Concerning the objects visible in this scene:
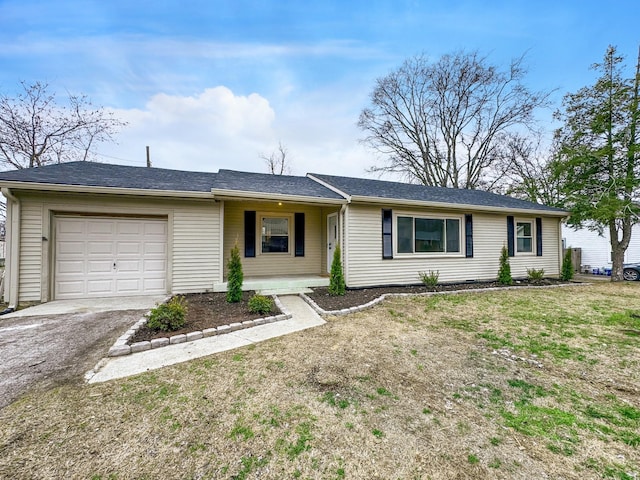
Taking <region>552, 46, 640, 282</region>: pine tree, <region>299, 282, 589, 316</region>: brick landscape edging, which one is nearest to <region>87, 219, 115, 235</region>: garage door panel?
<region>299, 282, 589, 316</region>: brick landscape edging

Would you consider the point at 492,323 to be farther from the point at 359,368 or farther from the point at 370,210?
the point at 370,210

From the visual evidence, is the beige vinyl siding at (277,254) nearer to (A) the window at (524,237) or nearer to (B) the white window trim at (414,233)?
(B) the white window trim at (414,233)

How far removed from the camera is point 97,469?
5.47 feet

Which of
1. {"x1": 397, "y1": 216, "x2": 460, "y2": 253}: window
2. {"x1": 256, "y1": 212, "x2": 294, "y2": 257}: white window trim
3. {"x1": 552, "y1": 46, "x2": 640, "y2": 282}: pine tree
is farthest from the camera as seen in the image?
{"x1": 552, "y1": 46, "x2": 640, "y2": 282}: pine tree

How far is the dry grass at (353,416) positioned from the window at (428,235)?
4.50m

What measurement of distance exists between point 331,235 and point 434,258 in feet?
10.7

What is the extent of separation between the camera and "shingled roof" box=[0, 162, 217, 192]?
573cm

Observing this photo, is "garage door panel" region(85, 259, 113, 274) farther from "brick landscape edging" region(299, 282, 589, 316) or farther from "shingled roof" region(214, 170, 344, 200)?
"brick landscape edging" region(299, 282, 589, 316)

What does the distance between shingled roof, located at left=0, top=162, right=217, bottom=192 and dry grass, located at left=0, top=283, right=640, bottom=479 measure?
488cm

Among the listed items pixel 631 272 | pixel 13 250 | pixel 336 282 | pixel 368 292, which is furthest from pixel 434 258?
pixel 13 250

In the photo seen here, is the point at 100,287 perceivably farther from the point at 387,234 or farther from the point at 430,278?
the point at 430,278

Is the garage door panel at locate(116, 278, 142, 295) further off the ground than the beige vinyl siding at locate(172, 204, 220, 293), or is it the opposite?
the beige vinyl siding at locate(172, 204, 220, 293)

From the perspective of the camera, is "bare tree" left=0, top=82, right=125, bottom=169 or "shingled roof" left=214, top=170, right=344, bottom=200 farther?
"bare tree" left=0, top=82, right=125, bottom=169

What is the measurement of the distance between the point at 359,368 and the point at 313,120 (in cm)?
1381
